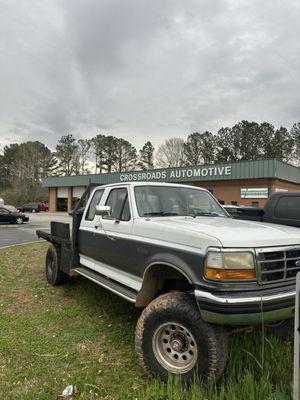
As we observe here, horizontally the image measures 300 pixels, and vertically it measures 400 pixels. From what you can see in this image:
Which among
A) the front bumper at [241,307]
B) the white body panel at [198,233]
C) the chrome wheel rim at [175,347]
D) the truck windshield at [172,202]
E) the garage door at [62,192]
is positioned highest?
the garage door at [62,192]

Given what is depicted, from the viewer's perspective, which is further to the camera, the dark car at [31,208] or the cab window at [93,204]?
the dark car at [31,208]

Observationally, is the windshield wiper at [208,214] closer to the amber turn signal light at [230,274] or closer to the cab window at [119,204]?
the cab window at [119,204]

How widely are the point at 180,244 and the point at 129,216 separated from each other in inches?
50.4

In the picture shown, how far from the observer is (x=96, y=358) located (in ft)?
14.3

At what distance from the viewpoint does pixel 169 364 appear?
12.1 ft

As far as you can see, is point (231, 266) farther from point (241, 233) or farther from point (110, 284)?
point (110, 284)

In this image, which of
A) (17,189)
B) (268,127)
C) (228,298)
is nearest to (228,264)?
(228,298)

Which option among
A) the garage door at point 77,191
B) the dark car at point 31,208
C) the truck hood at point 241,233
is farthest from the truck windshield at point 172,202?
the dark car at point 31,208

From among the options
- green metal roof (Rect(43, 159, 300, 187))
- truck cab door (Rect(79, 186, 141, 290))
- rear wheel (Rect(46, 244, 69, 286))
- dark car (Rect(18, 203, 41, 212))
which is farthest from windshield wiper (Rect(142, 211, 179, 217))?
dark car (Rect(18, 203, 41, 212))

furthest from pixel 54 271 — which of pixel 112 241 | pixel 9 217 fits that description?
pixel 9 217

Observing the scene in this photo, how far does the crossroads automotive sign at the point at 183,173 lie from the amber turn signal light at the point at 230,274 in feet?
→ 106

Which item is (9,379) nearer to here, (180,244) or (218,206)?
(180,244)

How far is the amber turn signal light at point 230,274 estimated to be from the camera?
3281 millimetres

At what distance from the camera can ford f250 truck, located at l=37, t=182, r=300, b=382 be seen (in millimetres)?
3287
